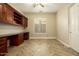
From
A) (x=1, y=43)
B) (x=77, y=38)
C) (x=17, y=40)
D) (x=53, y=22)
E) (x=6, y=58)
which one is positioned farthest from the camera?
(x=53, y=22)

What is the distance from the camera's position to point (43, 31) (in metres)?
8.97

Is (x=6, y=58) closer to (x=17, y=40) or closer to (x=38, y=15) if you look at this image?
(x=17, y=40)

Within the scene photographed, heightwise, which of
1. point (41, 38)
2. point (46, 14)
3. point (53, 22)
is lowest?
point (41, 38)

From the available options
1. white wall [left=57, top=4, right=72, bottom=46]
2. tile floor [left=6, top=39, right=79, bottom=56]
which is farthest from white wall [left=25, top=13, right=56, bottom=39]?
tile floor [left=6, top=39, right=79, bottom=56]

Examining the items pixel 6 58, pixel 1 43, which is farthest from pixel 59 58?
pixel 1 43

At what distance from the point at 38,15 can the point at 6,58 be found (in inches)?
330

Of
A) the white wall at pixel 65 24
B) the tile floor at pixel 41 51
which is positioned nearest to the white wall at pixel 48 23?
the white wall at pixel 65 24

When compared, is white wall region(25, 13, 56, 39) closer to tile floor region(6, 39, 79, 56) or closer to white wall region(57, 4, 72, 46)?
white wall region(57, 4, 72, 46)

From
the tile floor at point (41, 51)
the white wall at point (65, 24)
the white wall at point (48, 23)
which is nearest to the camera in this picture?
the tile floor at point (41, 51)

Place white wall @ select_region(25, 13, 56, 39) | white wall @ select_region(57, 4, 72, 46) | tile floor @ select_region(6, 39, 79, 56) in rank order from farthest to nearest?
white wall @ select_region(25, 13, 56, 39) → white wall @ select_region(57, 4, 72, 46) → tile floor @ select_region(6, 39, 79, 56)

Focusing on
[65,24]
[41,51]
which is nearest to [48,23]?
[65,24]

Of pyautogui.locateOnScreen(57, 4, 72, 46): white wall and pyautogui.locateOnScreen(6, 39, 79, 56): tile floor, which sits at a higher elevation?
pyautogui.locateOnScreen(57, 4, 72, 46): white wall

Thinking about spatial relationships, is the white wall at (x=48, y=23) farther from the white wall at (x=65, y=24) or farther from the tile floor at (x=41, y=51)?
the tile floor at (x=41, y=51)

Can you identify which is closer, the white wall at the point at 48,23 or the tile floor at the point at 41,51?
the tile floor at the point at 41,51
